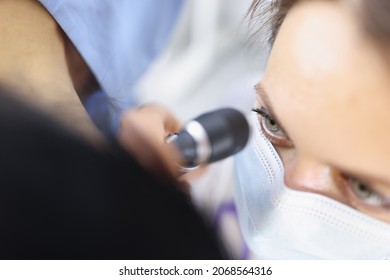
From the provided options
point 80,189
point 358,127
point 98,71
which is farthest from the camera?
point 98,71

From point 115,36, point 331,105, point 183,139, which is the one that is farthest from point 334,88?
point 115,36

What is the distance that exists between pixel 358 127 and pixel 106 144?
Result: 0.23 m

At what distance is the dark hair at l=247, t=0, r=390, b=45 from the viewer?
45 cm

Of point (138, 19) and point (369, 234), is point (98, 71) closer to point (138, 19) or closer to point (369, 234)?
point (138, 19)

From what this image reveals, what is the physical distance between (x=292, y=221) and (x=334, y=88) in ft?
0.53

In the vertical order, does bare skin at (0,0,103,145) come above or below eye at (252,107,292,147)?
above

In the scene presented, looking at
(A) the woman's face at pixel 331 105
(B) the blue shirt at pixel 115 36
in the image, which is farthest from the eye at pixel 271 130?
(B) the blue shirt at pixel 115 36

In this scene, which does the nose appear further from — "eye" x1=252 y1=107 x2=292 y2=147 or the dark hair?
the dark hair

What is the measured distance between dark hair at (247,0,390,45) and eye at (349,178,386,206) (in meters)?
0.14

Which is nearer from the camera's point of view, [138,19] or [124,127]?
[124,127]

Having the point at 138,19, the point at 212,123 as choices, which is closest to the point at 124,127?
the point at 212,123

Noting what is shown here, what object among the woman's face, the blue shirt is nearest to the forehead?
the woman's face
